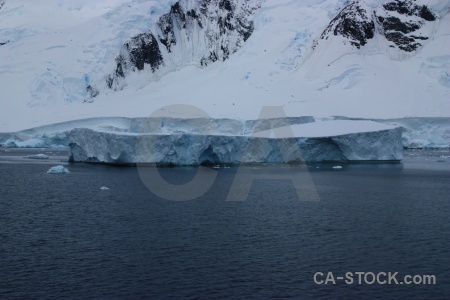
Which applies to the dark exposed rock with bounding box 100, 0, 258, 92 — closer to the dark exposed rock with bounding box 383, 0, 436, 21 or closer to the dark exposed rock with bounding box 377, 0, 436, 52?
the dark exposed rock with bounding box 377, 0, 436, 52

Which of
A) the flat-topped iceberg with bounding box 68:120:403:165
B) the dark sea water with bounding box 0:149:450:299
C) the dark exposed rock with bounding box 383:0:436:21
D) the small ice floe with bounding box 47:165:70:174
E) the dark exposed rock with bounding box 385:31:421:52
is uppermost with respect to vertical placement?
the dark exposed rock with bounding box 383:0:436:21

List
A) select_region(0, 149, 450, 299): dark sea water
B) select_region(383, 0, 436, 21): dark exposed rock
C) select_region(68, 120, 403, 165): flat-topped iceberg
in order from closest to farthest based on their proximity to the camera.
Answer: select_region(0, 149, 450, 299): dark sea water → select_region(68, 120, 403, 165): flat-topped iceberg → select_region(383, 0, 436, 21): dark exposed rock

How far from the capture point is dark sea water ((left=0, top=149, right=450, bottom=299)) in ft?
30.4

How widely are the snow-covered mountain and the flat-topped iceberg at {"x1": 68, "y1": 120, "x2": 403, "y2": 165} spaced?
13.2 m

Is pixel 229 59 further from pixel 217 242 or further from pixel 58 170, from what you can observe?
pixel 217 242

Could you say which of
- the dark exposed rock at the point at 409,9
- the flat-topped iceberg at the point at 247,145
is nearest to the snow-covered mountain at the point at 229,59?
the dark exposed rock at the point at 409,9

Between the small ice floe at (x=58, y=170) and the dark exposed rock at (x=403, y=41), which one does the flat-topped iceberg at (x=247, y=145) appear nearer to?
the small ice floe at (x=58, y=170)

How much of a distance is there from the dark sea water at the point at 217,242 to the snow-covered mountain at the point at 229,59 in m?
28.2

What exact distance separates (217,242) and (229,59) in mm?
52833

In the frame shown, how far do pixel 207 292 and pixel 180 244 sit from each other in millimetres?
3267

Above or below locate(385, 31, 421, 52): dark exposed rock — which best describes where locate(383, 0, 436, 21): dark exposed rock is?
above

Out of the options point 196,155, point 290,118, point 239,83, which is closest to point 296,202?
point 196,155

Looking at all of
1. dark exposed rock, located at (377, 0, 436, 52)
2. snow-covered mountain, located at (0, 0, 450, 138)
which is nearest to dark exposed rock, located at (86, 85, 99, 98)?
snow-covered mountain, located at (0, 0, 450, 138)

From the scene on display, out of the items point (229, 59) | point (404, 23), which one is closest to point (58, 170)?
point (229, 59)
